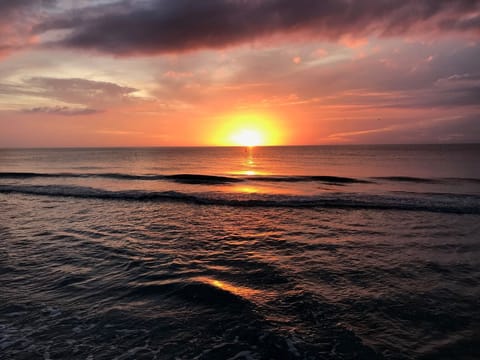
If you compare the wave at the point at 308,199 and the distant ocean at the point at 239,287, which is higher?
the wave at the point at 308,199

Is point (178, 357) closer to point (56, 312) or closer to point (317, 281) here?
point (56, 312)

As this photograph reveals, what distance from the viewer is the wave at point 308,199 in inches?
789

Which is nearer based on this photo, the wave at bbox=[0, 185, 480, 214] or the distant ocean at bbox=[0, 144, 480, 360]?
the distant ocean at bbox=[0, 144, 480, 360]

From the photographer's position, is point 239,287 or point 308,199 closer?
point 239,287

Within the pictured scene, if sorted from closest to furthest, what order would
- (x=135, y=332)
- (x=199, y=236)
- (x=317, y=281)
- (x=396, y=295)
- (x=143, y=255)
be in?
1. (x=135, y=332)
2. (x=396, y=295)
3. (x=317, y=281)
4. (x=143, y=255)
5. (x=199, y=236)

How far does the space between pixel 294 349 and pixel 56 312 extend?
5628 mm

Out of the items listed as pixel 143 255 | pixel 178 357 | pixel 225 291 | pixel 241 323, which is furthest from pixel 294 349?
pixel 143 255

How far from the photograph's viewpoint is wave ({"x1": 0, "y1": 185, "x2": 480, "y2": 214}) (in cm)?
2003

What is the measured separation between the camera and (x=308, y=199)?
74.2ft

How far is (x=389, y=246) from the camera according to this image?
11.8m

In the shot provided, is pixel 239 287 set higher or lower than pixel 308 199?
lower

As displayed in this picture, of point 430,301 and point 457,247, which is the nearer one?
point 430,301

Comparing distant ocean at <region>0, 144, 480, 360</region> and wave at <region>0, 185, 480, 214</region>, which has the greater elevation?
wave at <region>0, 185, 480, 214</region>

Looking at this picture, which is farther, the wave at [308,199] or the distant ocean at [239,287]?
the wave at [308,199]
